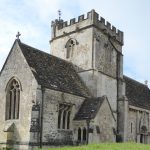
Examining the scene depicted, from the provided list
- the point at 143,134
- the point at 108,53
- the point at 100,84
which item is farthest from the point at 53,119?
the point at 143,134

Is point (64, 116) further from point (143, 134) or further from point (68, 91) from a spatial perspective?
point (143, 134)

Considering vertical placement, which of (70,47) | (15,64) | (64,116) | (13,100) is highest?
(70,47)

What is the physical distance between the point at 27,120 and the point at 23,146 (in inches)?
85.1

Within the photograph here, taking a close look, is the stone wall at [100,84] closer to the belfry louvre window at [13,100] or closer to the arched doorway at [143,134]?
the arched doorway at [143,134]

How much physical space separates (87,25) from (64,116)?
445 inches

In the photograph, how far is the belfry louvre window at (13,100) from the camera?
31734 millimetres

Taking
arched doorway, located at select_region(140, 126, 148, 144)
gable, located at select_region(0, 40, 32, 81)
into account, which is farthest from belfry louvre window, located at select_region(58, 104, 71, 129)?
arched doorway, located at select_region(140, 126, 148, 144)

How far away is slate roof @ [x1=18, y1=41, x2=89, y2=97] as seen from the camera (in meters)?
31.7

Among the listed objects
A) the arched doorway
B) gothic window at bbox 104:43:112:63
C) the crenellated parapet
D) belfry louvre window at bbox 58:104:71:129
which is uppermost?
the crenellated parapet

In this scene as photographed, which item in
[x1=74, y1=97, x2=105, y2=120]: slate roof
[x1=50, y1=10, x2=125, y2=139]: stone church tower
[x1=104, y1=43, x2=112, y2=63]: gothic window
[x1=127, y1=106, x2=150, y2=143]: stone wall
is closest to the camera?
[x1=74, y1=97, x2=105, y2=120]: slate roof

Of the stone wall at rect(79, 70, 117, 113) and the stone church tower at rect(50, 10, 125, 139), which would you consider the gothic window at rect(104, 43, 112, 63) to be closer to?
the stone church tower at rect(50, 10, 125, 139)

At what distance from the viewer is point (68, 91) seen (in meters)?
33.0

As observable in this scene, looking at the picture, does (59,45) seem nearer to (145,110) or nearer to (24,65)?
(24,65)

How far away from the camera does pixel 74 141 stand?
32.7 m
